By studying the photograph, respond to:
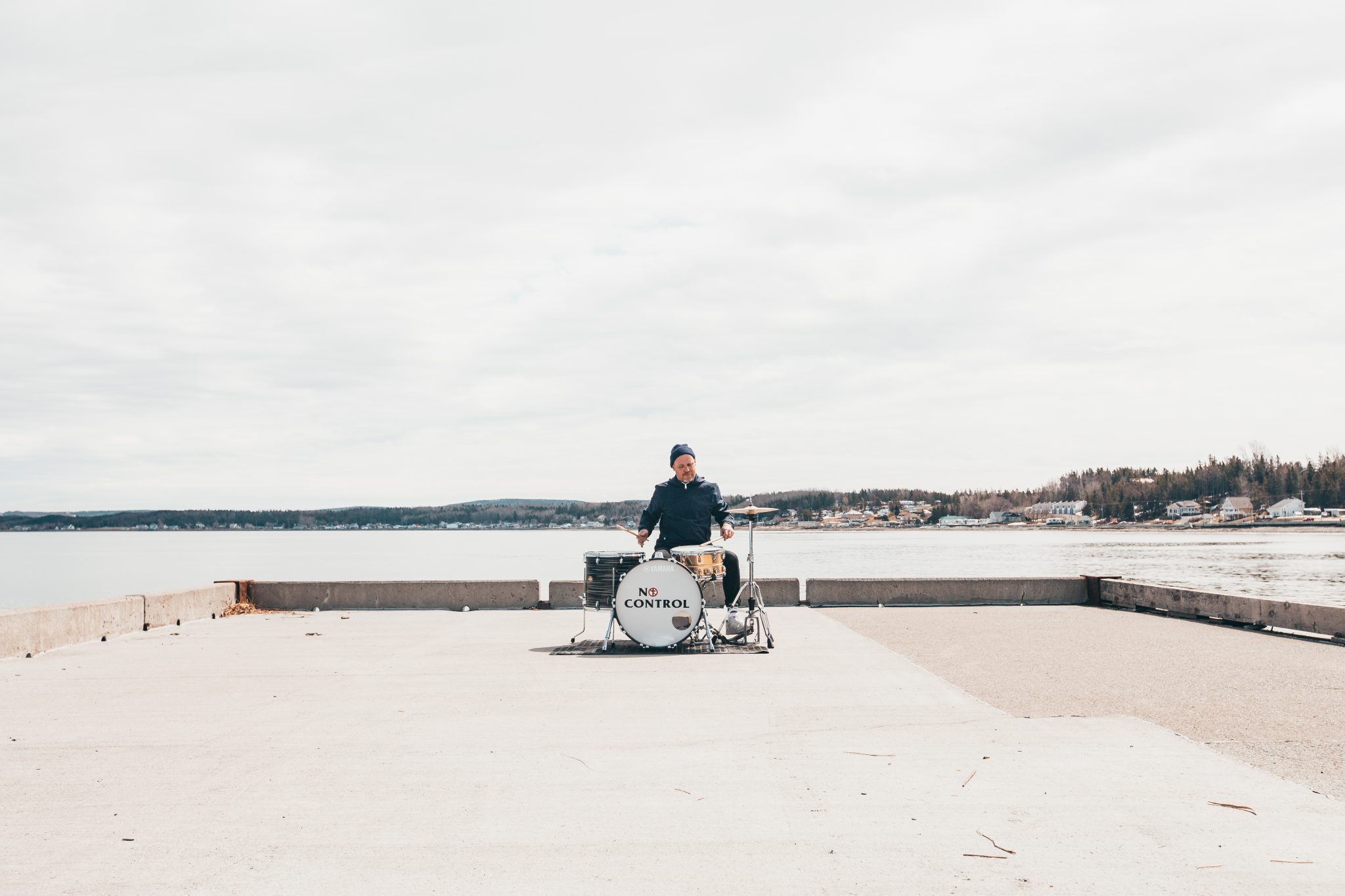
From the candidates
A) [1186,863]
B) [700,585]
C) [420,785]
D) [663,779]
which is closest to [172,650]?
[700,585]

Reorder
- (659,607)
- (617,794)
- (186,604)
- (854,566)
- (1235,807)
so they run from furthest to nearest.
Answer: (854,566), (186,604), (659,607), (617,794), (1235,807)

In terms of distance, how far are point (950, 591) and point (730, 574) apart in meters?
6.48

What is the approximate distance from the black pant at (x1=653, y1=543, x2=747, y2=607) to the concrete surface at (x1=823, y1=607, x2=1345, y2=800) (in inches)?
69.0

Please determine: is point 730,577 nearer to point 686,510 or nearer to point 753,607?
point 753,607

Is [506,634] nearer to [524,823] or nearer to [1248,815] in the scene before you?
[524,823]

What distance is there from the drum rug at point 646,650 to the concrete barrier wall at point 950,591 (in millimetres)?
5268

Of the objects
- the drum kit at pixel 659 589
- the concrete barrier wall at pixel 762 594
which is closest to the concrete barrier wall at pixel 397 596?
the concrete barrier wall at pixel 762 594

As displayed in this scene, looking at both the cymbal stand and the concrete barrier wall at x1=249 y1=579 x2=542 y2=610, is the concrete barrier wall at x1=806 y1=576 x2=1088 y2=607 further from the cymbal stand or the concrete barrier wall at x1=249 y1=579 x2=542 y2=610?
the cymbal stand

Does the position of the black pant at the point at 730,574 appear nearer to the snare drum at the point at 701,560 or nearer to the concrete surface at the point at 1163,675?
the snare drum at the point at 701,560

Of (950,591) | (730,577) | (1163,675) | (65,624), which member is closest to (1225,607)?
(950,591)

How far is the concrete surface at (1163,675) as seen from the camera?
248 inches

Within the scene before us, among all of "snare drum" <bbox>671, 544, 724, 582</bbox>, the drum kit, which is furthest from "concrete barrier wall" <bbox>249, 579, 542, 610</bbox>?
"snare drum" <bbox>671, 544, 724, 582</bbox>

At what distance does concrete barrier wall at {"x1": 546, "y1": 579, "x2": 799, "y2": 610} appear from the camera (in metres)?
16.0

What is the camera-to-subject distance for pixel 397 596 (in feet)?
53.0
